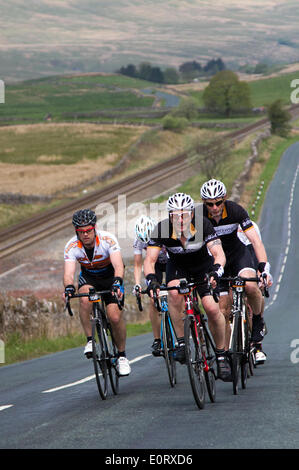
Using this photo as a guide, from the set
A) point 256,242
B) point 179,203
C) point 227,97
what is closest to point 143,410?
point 179,203

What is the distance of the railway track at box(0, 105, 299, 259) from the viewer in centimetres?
4406

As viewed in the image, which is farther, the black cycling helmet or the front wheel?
the front wheel

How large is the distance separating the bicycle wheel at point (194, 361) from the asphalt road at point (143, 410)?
0.19m

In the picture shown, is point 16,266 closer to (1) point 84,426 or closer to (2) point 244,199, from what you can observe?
(2) point 244,199

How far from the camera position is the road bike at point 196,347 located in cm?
793

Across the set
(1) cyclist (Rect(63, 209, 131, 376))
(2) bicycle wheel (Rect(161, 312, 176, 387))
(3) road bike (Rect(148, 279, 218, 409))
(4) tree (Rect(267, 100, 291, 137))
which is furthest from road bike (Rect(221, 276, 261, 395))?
(4) tree (Rect(267, 100, 291, 137))

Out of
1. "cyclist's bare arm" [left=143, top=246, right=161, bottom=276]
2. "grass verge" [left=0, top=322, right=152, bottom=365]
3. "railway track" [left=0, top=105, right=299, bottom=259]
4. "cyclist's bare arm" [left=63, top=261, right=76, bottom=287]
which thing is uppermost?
"cyclist's bare arm" [left=143, top=246, right=161, bottom=276]

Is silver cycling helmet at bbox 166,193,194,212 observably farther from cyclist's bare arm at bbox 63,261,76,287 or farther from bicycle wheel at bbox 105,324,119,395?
bicycle wheel at bbox 105,324,119,395

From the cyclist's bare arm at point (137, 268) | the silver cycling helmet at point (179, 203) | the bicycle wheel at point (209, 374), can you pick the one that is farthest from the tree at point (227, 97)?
the bicycle wheel at point (209, 374)

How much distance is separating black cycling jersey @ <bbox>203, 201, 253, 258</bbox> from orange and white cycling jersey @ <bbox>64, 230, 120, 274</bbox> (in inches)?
51.4

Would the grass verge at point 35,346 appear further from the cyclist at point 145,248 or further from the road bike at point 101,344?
the road bike at point 101,344

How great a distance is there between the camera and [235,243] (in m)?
10.4

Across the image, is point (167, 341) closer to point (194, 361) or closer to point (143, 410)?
point (143, 410)

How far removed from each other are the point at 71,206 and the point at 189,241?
1812 inches
